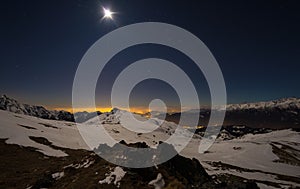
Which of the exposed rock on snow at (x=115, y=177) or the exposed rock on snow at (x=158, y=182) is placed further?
the exposed rock on snow at (x=115, y=177)

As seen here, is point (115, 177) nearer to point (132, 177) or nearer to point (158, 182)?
point (132, 177)

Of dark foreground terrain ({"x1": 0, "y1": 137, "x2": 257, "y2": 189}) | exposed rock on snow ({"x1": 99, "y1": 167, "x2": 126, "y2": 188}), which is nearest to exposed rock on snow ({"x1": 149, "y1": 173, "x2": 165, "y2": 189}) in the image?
dark foreground terrain ({"x1": 0, "y1": 137, "x2": 257, "y2": 189})

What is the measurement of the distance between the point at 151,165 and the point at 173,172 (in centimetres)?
308

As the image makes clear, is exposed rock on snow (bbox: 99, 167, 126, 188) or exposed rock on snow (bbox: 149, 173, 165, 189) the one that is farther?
exposed rock on snow (bbox: 99, 167, 126, 188)

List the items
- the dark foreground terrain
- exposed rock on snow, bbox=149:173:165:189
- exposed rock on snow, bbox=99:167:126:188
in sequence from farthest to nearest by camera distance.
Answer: exposed rock on snow, bbox=99:167:126:188 → the dark foreground terrain → exposed rock on snow, bbox=149:173:165:189

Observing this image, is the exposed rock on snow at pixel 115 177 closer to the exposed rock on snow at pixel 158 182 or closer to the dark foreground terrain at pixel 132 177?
the dark foreground terrain at pixel 132 177

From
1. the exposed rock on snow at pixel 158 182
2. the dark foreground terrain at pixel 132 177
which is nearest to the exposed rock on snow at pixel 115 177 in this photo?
the dark foreground terrain at pixel 132 177

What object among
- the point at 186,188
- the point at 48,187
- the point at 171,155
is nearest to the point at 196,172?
the point at 171,155

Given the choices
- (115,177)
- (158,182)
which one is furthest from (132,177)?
(158,182)

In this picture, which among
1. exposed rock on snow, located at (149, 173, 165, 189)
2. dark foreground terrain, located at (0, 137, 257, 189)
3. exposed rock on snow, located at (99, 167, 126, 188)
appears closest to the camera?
exposed rock on snow, located at (149, 173, 165, 189)

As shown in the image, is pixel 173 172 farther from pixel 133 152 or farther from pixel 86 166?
pixel 86 166

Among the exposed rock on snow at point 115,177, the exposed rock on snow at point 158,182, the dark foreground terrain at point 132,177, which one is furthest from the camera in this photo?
the exposed rock on snow at point 115,177

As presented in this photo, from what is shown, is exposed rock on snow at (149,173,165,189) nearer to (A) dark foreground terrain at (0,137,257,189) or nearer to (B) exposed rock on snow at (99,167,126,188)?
(A) dark foreground terrain at (0,137,257,189)

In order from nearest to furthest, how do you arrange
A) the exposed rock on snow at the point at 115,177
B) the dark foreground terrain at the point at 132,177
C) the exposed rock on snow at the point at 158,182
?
the exposed rock on snow at the point at 158,182, the dark foreground terrain at the point at 132,177, the exposed rock on snow at the point at 115,177
